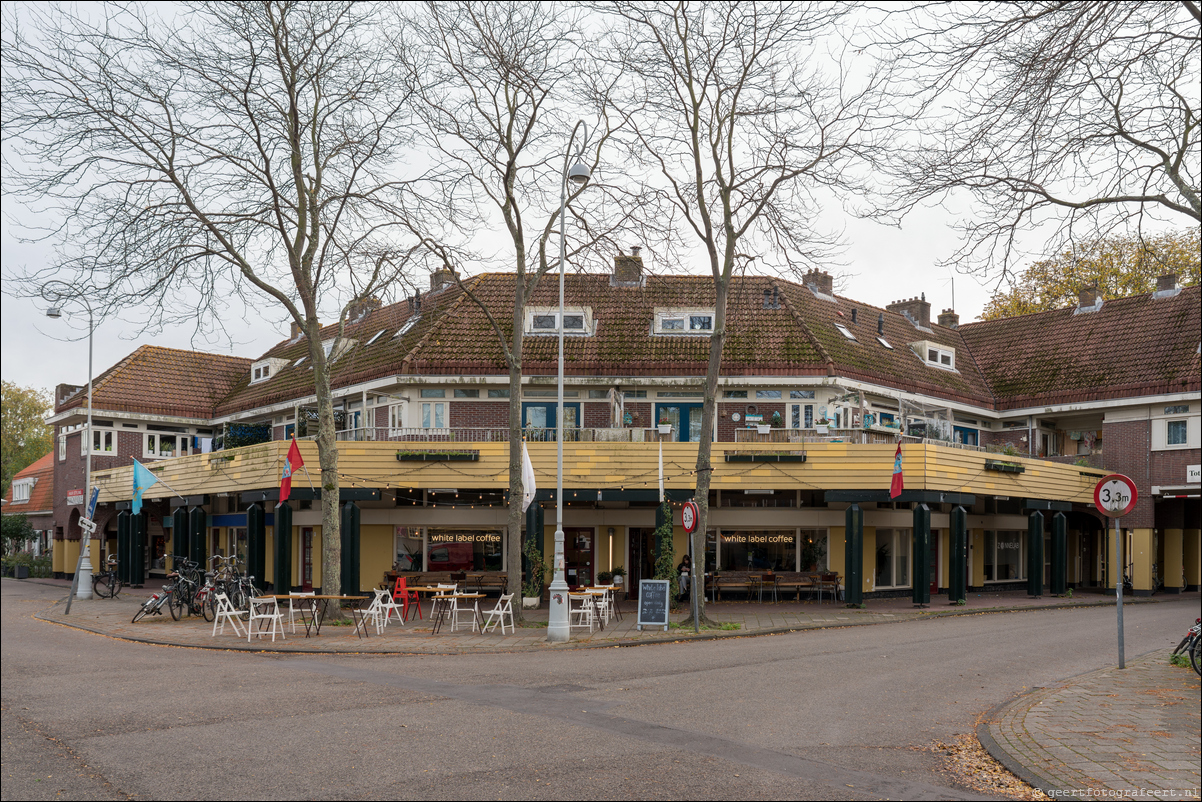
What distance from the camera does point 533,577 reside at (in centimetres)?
2714

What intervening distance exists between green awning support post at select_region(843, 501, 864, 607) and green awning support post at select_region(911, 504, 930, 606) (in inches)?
65.0

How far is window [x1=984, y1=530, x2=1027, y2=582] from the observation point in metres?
35.8

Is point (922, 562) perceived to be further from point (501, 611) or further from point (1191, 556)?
point (1191, 556)

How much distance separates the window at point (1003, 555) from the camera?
117ft

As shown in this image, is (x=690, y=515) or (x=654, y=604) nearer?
(x=690, y=515)

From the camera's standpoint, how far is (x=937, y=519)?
32.9 m

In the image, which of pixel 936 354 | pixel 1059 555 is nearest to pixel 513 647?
pixel 1059 555

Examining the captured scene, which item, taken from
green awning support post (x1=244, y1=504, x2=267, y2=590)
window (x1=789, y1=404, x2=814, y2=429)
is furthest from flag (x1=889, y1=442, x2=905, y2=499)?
green awning support post (x1=244, y1=504, x2=267, y2=590)

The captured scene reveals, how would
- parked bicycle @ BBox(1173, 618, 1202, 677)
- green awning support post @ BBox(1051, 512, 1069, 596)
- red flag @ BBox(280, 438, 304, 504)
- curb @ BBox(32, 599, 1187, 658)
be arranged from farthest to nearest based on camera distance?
green awning support post @ BBox(1051, 512, 1069, 596)
red flag @ BBox(280, 438, 304, 504)
curb @ BBox(32, 599, 1187, 658)
parked bicycle @ BBox(1173, 618, 1202, 677)

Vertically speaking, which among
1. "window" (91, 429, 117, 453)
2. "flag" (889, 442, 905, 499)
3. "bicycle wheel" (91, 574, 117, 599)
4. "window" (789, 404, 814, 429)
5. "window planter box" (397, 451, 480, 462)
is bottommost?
"bicycle wheel" (91, 574, 117, 599)

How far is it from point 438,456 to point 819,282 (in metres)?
18.2

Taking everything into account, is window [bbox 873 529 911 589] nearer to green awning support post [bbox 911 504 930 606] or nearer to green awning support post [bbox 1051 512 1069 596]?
green awning support post [bbox 911 504 930 606]

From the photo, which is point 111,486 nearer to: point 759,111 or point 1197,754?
point 759,111

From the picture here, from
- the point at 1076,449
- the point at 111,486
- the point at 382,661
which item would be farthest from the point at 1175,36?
the point at 111,486
